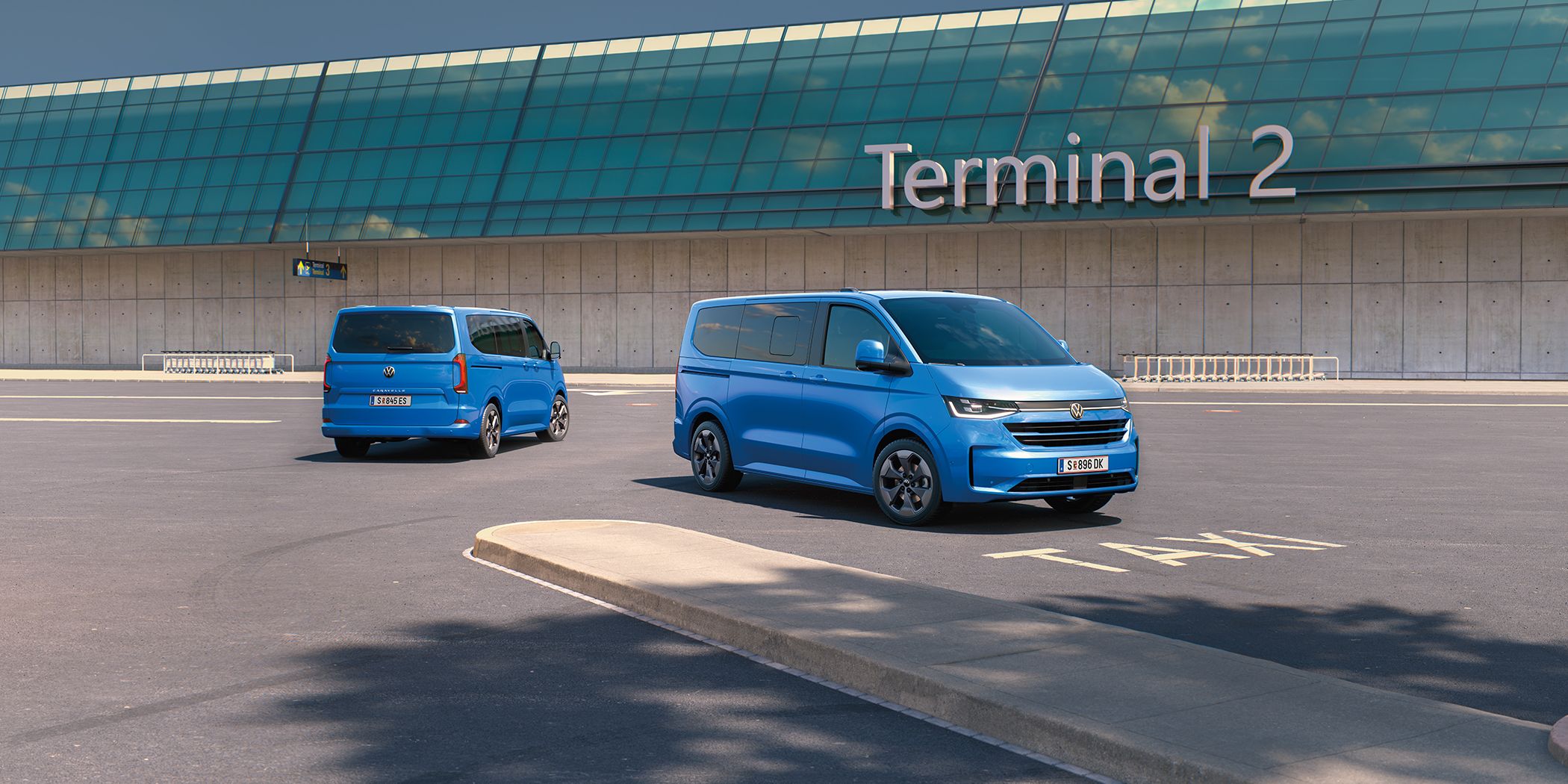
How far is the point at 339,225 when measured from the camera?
156ft

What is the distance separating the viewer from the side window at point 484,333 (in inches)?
681

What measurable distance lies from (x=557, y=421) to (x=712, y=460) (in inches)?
275

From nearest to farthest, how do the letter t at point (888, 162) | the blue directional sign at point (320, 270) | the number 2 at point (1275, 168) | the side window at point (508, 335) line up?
1. the side window at point (508, 335)
2. the number 2 at point (1275, 168)
3. the letter t at point (888, 162)
4. the blue directional sign at point (320, 270)

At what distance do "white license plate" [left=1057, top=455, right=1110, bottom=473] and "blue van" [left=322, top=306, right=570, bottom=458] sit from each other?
8.46 meters

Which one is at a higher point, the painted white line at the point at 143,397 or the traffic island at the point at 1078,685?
the painted white line at the point at 143,397

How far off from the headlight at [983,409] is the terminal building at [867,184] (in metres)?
29.8

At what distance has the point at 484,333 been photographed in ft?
57.6

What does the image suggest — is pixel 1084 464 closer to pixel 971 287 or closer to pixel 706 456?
pixel 706 456

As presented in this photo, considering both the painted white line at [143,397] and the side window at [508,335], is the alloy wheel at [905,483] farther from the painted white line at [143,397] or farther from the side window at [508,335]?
the painted white line at [143,397]

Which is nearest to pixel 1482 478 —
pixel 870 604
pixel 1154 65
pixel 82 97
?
pixel 870 604

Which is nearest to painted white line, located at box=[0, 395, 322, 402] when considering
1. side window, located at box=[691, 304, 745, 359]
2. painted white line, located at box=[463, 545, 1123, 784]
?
side window, located at box=[691, 304, 745, 359]

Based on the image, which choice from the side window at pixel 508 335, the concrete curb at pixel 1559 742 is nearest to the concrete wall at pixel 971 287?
the side window at pixel 508 335

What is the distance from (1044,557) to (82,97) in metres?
52.7

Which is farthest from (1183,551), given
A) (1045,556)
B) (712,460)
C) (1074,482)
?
(712,460)
